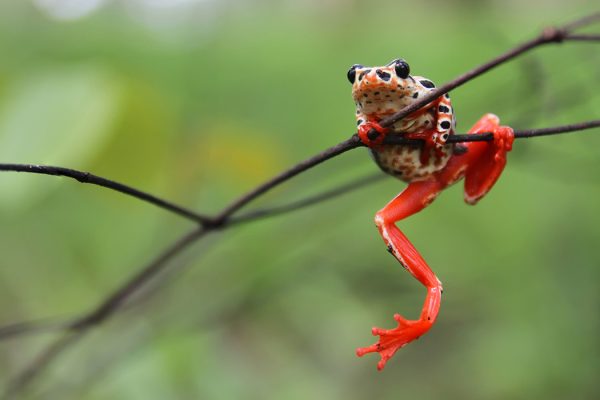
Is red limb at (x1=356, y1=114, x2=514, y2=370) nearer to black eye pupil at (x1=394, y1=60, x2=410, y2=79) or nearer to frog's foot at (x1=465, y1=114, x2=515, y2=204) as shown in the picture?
frog's foot at (x1=465, y1=114, x2=515, y2=204)

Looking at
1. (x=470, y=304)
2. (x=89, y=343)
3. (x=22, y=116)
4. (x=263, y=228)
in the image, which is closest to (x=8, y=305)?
(x=89, y=343)

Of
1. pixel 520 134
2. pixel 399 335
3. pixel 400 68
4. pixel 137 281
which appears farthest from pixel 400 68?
pixel 137 281

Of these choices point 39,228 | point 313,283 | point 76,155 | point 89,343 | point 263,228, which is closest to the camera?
point 76,155

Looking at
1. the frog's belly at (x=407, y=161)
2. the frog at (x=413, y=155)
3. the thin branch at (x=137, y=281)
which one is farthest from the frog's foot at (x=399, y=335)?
the thin branch at (x=137, y=281)

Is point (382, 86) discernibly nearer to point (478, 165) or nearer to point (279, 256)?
point (478, 165)

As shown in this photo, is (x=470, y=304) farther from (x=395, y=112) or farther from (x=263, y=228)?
(x=395, y=112)

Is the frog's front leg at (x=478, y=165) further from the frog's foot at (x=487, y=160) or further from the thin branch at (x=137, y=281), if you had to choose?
the thin branch at (x=137, y=281)
